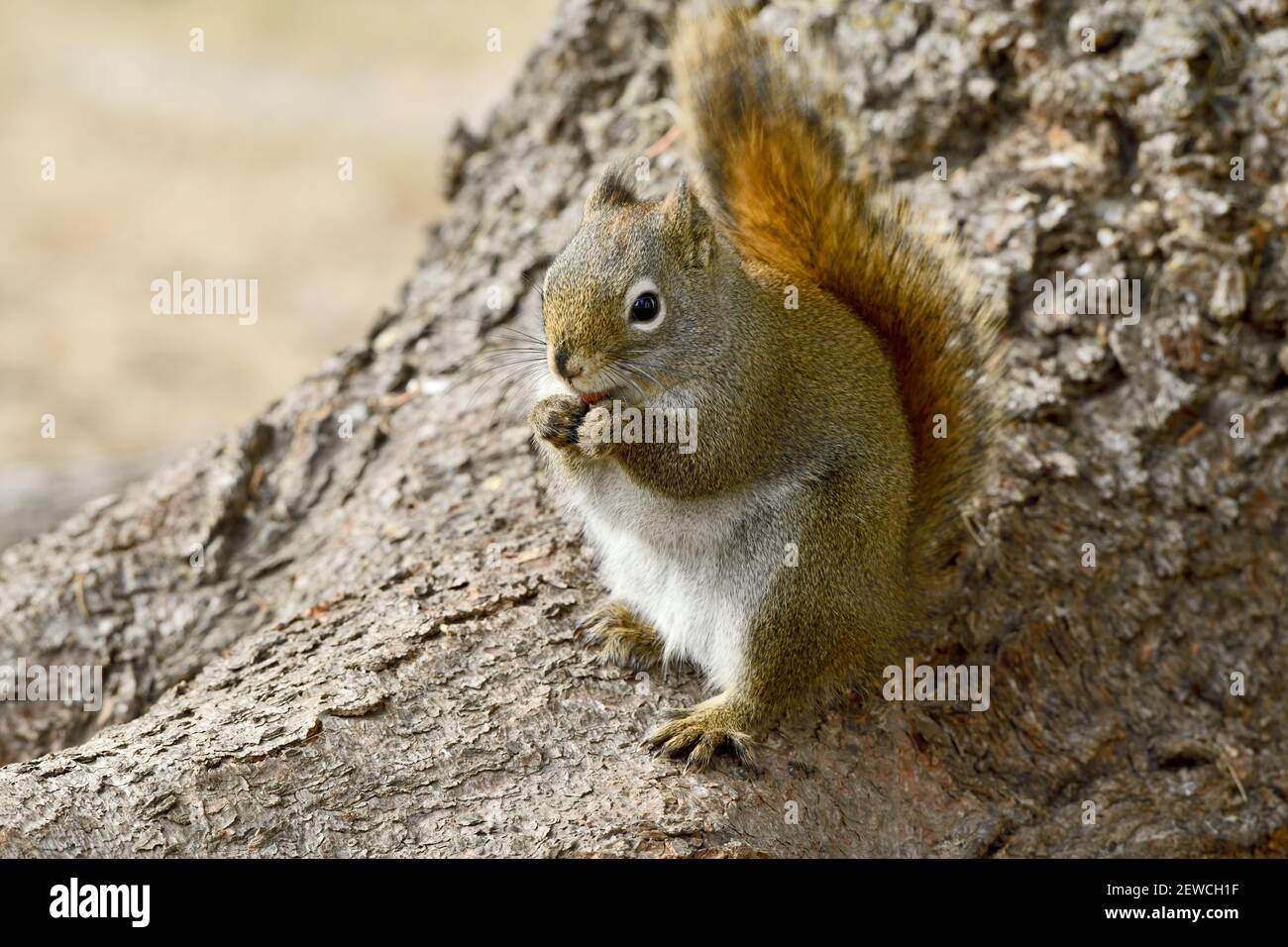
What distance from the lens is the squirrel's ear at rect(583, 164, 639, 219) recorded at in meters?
2.47

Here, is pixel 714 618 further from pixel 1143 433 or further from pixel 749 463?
pixel 1143 433

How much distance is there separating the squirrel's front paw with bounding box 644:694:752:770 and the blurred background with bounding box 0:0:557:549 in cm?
397

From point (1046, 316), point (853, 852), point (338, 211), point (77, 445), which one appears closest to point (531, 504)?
point (853, 852)

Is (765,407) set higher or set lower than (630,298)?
lower

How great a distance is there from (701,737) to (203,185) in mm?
7141

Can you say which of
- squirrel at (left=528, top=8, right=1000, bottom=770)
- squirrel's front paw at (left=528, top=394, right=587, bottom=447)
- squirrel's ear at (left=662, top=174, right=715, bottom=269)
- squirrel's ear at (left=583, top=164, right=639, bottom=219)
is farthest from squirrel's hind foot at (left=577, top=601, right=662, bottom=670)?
squirrel's ear at (left=583, top=164, right=639, bottom=219)

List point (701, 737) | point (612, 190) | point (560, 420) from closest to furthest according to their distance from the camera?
point (701, 737) → point (560, 420) → point (612, 190)

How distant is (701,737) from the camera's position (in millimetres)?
2205

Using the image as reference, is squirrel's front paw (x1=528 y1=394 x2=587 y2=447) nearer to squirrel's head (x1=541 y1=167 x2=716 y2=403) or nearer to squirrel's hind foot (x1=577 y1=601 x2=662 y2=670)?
squirrel's head (x1=541 y1=167 x2=716 y2=403)

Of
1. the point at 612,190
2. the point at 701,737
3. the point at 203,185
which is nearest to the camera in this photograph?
the point at 701,737

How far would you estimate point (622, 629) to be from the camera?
2.41m

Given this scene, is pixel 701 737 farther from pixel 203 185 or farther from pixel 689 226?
pixel 203 185

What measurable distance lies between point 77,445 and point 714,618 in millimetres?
4713

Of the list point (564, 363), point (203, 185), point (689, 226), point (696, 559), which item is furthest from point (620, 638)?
point (203, 185)
